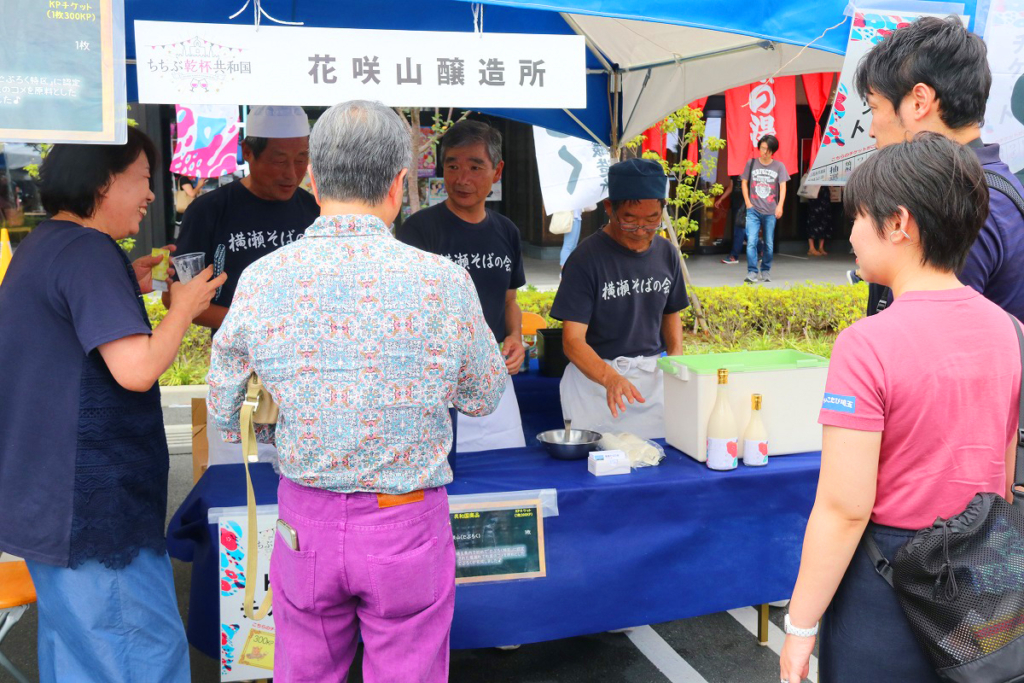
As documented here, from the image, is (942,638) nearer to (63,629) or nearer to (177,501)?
(63,629)

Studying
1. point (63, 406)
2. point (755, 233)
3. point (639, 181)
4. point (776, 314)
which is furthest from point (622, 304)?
point (755, 233)

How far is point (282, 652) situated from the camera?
170cm

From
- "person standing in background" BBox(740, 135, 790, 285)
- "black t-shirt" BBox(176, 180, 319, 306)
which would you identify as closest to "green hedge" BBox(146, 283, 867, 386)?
"person standing in background" BBox(740, 135, 790, 285)

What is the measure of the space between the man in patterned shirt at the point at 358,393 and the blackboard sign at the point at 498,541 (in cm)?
65

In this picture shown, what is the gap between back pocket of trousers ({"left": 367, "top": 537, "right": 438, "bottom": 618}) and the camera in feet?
5.23

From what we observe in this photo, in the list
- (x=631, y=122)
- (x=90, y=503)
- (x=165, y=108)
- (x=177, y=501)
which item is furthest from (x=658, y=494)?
(x=165, y=108)

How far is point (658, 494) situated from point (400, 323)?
130 cm

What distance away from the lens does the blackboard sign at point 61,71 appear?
1.65 metres

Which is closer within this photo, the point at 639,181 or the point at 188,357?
the point at 639,181

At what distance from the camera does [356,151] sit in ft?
4.99

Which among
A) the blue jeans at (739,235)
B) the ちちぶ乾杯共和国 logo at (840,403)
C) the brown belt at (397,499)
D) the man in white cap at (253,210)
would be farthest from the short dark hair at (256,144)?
the blue jeans at (739,235)

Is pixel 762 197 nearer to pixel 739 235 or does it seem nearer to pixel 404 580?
pixel 739 235

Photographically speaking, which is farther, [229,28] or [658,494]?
[658,494]

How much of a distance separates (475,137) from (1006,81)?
1829 mm
